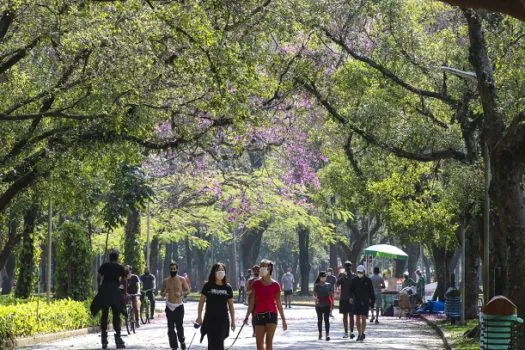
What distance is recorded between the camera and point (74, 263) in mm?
35125

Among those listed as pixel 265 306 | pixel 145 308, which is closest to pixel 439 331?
pixel 145 308

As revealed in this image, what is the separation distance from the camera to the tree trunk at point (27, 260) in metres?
41.0

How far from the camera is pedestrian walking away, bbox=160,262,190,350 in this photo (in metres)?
22.4

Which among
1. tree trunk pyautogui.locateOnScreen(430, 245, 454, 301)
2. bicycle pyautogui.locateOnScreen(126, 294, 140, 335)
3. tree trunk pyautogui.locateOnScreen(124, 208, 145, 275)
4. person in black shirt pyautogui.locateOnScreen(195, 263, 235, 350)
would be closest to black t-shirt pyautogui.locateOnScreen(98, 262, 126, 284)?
person in black shirt pyautogui.locateOnScreen(195, 263, 235, 350)

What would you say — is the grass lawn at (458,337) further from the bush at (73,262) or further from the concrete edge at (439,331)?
the bush at (73,262)

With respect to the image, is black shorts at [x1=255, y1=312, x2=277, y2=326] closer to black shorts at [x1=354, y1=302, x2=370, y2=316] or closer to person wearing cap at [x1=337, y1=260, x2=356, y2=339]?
black shorts at [x1=354, y1=302, x2=370, y2=316]

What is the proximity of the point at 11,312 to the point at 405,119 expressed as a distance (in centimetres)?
1265

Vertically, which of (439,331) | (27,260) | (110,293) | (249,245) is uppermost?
(249,245)

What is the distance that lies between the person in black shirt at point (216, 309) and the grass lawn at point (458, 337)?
721cm

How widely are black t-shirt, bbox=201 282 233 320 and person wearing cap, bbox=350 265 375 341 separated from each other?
11.1m

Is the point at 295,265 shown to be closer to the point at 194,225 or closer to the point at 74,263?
the point at 194,225

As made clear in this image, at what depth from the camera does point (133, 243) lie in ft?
142

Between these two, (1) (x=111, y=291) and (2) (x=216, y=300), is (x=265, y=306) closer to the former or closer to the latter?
(2) (x=216, y=300)

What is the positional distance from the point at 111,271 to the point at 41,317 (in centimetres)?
517
